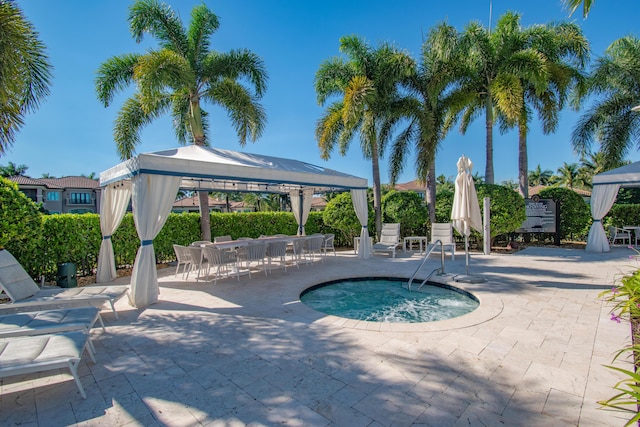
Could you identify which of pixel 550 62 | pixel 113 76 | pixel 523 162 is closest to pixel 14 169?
pixel 113 76

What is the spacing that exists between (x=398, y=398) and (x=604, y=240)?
12.8 m

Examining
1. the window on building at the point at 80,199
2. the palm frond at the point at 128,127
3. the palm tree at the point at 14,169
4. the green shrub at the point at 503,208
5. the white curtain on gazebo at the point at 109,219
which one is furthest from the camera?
the palm tree at the point at 14,169

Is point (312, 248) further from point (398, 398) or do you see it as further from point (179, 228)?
point (398, 398)

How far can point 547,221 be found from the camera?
13.0m

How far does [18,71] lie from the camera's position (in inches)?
185

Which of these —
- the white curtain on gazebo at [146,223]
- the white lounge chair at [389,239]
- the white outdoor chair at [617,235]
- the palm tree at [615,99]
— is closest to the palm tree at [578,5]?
the white curtain on gazebo at [146,223]

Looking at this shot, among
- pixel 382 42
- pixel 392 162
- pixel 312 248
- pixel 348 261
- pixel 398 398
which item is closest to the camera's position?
pixel 398 398

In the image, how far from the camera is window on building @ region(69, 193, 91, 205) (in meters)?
38.6

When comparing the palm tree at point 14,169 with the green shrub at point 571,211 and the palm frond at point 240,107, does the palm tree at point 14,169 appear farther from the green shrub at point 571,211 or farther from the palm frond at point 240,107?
the green shrub at point 571,211

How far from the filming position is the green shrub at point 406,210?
42.1 ft

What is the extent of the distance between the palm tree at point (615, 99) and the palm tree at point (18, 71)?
17.7 m

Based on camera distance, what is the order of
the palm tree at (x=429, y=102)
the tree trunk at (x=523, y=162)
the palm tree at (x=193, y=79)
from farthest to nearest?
the tree trunk at (x=523, y=162), the palm tree at (x=429, y=102), the palm tree at (x=193, y=79)

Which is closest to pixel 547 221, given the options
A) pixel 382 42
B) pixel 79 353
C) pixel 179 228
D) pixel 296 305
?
pixel 382 42

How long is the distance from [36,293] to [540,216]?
16.4 m
